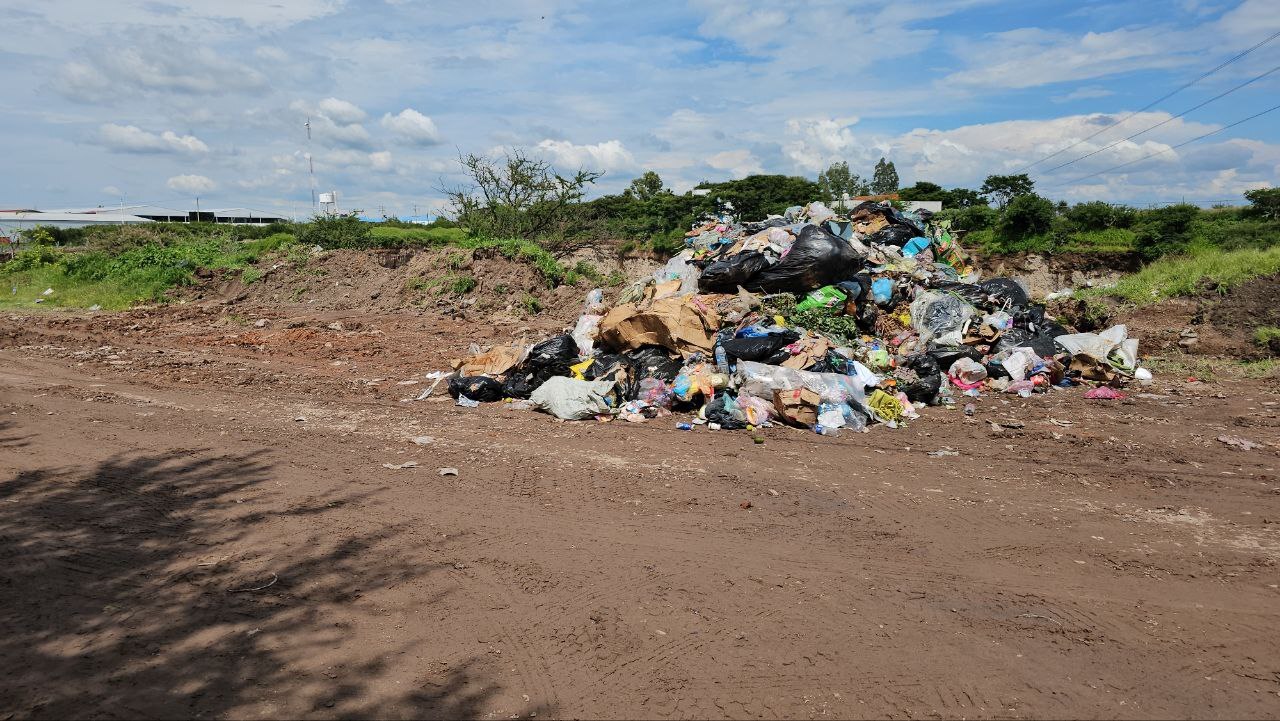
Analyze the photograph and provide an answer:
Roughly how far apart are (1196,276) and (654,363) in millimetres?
9034

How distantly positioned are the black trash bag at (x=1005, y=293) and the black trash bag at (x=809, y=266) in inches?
79.2

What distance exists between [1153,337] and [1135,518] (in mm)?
6819

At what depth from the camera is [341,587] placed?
337cm

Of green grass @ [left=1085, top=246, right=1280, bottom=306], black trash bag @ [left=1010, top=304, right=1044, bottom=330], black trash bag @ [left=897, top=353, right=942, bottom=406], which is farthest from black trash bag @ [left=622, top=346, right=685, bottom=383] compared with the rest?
green grass @ [left=1085, top=246, right=1280, bottom=306]

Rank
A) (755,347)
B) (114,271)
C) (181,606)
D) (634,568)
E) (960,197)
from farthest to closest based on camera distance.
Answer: (960,197) < (114,271) < (755,347) < (634,568) < (181,606)

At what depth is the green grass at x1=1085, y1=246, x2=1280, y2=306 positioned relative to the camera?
9.88 metres

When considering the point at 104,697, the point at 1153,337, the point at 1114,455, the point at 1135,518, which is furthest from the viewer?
the point at 1153,337

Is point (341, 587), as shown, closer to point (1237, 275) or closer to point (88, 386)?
point (88, 386)

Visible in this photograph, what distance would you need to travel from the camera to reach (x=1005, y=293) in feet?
28.9

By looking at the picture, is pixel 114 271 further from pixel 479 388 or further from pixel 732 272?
pixel 732 272

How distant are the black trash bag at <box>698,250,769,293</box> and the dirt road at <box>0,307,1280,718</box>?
237 cm

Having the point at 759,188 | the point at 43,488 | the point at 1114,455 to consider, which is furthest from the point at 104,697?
the point at 759,188

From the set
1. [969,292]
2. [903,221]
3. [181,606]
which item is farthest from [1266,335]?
[181,606]

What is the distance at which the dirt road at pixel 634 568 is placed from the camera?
8.80 ft
